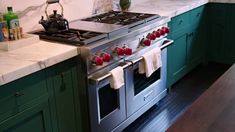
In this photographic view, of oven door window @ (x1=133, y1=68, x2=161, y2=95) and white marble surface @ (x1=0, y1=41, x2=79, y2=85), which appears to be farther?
oven door window @ (x1=133, y1=68, x2=161, y2=95)

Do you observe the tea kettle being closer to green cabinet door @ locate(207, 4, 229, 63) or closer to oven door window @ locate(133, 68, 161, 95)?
oven door window @ locate(133, 68, 161, 95)

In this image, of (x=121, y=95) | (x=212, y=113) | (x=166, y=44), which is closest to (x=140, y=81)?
(x=121, y=95)

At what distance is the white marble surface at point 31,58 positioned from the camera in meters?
1.55

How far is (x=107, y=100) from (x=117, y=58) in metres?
0.31

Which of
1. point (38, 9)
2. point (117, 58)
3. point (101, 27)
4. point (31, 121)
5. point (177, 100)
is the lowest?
point (177, 100)

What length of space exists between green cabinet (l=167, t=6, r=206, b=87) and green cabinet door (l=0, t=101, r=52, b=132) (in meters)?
1.58

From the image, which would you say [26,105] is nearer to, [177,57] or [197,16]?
[177,57]

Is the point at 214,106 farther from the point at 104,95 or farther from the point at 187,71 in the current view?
the point at 187,71

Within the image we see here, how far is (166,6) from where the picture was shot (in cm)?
327

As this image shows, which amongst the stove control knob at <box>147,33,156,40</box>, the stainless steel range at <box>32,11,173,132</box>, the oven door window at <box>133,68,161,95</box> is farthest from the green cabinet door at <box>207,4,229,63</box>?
the stove control knob at <box>147,33,156,40</box>

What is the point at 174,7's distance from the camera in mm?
3166

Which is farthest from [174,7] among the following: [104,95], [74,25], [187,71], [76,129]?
[76,129]

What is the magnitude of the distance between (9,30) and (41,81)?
0.44 m

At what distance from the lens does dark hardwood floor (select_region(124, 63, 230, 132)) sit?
269cm
